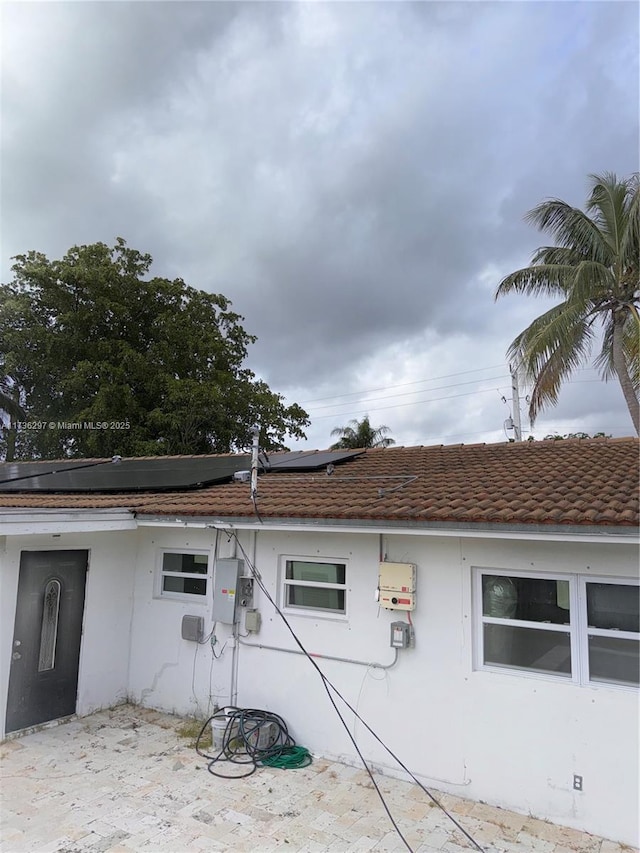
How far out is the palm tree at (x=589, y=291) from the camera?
13.4 m

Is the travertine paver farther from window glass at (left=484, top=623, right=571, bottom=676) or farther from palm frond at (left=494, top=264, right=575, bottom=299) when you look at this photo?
palm frond at (left=494, top=264, right=575, bottom=299)

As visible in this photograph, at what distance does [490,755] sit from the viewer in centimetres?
495

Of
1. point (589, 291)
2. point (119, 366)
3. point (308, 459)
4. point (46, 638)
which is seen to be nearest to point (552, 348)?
point (589, 291)

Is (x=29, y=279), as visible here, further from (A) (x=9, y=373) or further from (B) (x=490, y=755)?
(B) (x=490, y=755)

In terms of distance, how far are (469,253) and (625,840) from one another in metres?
13.4

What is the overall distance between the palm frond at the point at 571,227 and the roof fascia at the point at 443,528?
42.1 ft

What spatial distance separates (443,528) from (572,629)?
1562 mm

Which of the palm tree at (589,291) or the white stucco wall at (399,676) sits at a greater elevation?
the palm tree at (589,291)

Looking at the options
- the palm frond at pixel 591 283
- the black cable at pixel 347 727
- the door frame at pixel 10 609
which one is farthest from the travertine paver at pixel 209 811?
the palm frond at pixel 591 283

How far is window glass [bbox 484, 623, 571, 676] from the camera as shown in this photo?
4871mm

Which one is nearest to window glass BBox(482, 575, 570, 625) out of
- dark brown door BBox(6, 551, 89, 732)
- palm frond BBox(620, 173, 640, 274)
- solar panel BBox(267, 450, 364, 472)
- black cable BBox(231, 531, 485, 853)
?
black cable BBox(231, 531, 485, 853)

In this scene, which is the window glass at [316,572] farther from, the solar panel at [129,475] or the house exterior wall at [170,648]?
the solar panel at [129,475]

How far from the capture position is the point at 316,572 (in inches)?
252

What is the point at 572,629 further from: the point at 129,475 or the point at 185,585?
the point at 129,475
